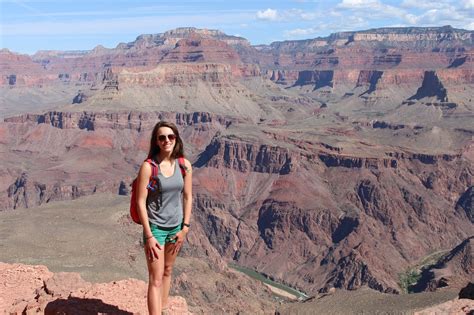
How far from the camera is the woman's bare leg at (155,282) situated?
14.1 metres

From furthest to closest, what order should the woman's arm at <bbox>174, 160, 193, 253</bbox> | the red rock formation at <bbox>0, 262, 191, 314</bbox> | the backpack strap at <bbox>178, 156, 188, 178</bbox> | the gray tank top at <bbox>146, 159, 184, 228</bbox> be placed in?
1. the red rock formation at <bbox>0, 262, 191, 314</bbox>
2. the woman's arm at <bbox>174, 160, 193, 253</bbox>
3. the backpack strap at <bbox>178, 156, 188, 178</bbox>
4. the gray tank top at <bbox>146, 159, 184, 228</bbox>

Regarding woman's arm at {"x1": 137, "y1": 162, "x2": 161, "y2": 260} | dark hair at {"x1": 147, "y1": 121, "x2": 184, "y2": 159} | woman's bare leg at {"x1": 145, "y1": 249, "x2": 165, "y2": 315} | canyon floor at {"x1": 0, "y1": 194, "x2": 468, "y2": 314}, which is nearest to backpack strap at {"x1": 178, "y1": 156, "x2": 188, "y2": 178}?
dark hair at {"x1": 147, "y1": 121, "x2": 184, "y2": 159}

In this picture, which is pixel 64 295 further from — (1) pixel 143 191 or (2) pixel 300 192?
(2) pixel 300 192

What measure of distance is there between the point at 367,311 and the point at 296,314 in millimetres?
5912

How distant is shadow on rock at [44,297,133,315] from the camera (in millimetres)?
17172

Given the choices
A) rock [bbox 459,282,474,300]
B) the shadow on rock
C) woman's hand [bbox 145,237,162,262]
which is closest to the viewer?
woman's hand [bbox 145,237,162,262]

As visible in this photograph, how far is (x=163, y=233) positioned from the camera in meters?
13.9

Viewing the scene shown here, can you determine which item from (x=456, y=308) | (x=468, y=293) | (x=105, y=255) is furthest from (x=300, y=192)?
(x=456, y=308)

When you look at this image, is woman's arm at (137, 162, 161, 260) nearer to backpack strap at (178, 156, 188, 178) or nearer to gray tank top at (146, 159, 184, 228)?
gray tank top at (146, 159, 184, 228)

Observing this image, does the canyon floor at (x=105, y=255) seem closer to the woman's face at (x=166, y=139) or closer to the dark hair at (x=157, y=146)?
the dark hair at (x=157, y=146)

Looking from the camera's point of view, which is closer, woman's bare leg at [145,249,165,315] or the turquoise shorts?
the turquoise shorts

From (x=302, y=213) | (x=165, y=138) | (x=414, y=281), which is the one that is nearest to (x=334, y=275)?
(x=414, y=281)

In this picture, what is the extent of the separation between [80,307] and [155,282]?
14.5 ft

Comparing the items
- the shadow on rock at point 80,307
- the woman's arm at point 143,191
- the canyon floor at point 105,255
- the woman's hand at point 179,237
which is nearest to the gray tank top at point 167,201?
the woman's arm at point 143,191
